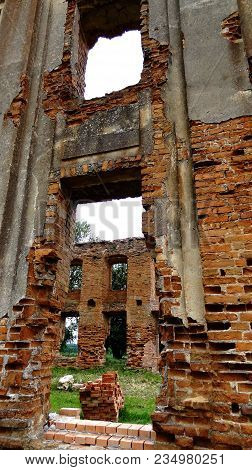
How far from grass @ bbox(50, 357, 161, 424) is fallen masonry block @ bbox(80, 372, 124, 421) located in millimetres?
621

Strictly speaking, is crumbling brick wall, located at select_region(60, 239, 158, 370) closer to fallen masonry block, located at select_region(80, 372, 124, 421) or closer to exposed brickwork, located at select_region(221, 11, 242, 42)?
fallen masonry block, located at select_region(80, 372, 124, 421)

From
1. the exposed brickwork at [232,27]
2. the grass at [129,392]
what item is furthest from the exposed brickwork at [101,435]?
the exposed brickwork at [232,27]

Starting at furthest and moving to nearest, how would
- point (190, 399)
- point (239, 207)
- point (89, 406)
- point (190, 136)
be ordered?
point (89, 406) < point (190, 136) < point (239, 207) < point (190, 399)

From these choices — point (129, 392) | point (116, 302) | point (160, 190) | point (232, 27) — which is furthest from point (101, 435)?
point (116, 302)

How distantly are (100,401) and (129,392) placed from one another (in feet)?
12.8

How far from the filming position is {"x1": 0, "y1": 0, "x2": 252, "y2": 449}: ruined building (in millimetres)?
3037

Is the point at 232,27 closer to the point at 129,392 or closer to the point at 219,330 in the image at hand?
the point at 219,330

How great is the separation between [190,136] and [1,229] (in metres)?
2.59

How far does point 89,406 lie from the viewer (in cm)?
616

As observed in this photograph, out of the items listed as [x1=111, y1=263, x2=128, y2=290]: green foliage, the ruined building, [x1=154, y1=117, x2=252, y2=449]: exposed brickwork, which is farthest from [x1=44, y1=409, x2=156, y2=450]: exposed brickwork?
[x1=111, y1=263, x2=128, y2=290]: green foliage

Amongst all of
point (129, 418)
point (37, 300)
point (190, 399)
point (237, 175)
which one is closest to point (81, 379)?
point (129, 418)

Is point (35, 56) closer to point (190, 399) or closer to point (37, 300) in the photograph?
point (37, 300)

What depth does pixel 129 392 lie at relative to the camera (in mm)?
9641

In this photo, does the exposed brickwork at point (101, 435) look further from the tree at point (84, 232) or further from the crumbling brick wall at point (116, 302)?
the tree at point (84, 232)
